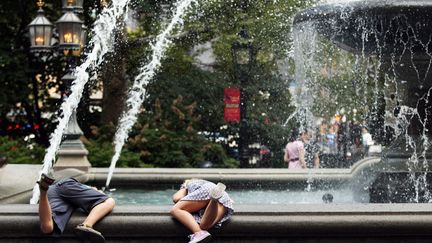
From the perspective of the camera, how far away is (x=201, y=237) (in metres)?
6.18

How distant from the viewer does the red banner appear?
24.0 m

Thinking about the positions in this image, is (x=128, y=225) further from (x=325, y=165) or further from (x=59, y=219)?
(x=325, y=165)

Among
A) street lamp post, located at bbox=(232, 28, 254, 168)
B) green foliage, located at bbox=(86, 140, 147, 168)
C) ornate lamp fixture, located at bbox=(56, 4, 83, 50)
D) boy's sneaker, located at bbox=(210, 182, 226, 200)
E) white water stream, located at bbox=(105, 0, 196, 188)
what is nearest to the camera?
boy's sneaker, located at bbox=(210, 182, 226, 200)

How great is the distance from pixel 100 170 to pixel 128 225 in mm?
7655

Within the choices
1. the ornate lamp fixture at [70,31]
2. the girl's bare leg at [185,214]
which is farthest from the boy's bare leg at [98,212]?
the ornate lamp fixture at [70,31]

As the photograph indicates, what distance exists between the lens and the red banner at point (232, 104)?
78.6 feet

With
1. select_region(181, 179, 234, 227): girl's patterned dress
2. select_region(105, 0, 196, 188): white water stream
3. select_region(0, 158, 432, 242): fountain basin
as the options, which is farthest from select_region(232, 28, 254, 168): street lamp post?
select_region(0, 158, 432, 242): fountain basin

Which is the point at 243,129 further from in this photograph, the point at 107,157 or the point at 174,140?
the point at 107,157

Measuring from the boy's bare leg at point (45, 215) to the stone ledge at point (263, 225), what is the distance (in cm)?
11

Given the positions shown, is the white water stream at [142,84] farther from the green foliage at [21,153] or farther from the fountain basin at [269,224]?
the fountain basin at [269,224]

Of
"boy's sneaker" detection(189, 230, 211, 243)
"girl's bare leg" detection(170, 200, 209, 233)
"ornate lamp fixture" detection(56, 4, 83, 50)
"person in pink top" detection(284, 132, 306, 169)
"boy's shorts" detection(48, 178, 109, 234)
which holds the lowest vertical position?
"person in pink top" detection(284, 132, 306, 169)

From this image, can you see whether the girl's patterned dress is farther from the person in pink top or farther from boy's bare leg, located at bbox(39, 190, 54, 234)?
the person in pink top

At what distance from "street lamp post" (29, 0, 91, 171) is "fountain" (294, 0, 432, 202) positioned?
5.37 m

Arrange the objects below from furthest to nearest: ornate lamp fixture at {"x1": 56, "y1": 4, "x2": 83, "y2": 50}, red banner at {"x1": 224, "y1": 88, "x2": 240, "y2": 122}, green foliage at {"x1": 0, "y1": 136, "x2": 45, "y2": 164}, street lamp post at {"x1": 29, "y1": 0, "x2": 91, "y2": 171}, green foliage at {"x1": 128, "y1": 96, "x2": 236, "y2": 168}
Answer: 1. red banner at {"x1": 224, "y1": 88, "x2": 240, "y2": 122}
2. green foliage at {"x1": 128, "y1": 96, "x2": 236, "y2": 168}
3. green foliage at {"x1": 0, "y1": 136, "x2": 45, "y2": 164}
4. ornate lamp fixture at {"x1": 56, "y1": 4, "x2": 83, "y2": 50}
5. street lamp post at {"x1": 29, "y1": 0, "x2": 91, "y2": 171}
